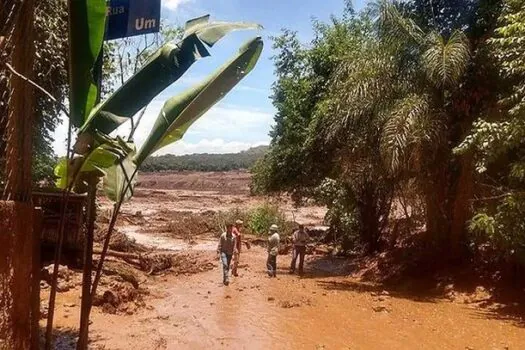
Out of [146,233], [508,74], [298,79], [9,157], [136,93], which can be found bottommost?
[146,233]

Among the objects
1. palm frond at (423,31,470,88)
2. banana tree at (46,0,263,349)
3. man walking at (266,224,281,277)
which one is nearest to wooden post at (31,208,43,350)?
banana tree at (46,0,263,349)

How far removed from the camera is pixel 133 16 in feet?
14.6

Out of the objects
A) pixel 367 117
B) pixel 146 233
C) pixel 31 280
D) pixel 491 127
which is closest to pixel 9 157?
pixel 31 280

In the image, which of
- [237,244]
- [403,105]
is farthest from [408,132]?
[237,244]

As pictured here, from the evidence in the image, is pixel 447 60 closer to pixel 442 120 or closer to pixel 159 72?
pixel 442 120

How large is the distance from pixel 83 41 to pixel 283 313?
7867 millimetres

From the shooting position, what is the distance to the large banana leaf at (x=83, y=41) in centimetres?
418

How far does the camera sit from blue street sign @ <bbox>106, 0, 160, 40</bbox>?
14.6 ft

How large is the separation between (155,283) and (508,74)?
9791 mm

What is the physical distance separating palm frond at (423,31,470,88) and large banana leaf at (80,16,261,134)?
802 centimetres

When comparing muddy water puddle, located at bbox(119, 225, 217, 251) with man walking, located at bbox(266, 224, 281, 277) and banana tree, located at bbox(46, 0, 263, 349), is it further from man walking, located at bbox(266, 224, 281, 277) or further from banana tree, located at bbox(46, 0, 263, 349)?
banana tree, located at bbox(46, 0, 263, 349)

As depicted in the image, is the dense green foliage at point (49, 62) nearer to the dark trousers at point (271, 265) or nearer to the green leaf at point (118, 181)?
the green leaf at point (118, 181)

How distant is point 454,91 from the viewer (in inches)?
493

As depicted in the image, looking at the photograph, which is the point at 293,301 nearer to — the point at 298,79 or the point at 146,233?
the point at 298,79
